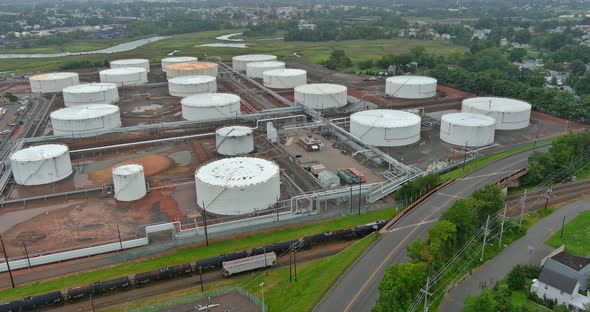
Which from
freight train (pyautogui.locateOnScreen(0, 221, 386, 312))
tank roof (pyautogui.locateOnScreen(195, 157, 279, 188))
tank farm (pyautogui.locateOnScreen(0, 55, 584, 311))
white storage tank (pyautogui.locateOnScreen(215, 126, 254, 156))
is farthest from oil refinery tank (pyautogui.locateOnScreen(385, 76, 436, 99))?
freight train (pyautogui.locateOnScreen(0, 221, 386, 312))

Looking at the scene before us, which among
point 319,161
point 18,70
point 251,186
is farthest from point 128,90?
point 251,186

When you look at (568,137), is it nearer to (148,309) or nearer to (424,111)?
(424,111)

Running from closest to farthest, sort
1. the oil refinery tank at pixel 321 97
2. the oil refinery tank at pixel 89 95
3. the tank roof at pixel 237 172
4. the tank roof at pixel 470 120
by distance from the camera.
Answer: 1. the tank roof at pixel 237 172
2. the tank roof at pixel 470 120
3. the oil refinery tank at pixel 321 97
4. the oil refinery tank at pixel 89 95

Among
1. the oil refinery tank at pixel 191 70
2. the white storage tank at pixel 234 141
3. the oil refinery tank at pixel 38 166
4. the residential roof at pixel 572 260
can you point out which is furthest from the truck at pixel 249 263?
the oil refinery tank at pixel 191 70

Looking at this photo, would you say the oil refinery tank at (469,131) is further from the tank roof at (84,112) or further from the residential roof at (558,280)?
the tank roof at (84,112)

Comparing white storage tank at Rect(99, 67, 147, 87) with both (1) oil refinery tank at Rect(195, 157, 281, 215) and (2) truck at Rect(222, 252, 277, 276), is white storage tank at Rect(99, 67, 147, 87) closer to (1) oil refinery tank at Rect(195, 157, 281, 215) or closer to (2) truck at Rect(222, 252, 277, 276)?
(1) oil refinery tank at Rect(195, 157, 281, 215)

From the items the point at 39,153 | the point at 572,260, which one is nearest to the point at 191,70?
the point at 39,153

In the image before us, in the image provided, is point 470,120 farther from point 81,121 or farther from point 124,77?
point 124,77
